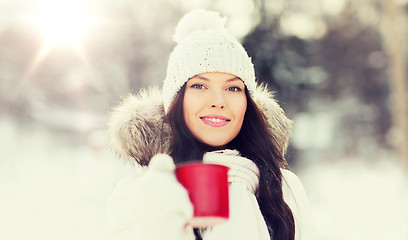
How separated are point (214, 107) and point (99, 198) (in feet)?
24.5

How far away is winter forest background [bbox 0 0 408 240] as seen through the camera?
6.79 m

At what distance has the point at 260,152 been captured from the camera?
2027 mm

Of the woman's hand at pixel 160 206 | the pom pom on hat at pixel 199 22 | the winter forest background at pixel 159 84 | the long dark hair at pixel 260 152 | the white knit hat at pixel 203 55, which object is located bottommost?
the woman's hand at pixel 160 206

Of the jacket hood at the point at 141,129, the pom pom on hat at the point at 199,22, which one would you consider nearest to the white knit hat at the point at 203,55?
the pom pom on hat at the point at 199,22

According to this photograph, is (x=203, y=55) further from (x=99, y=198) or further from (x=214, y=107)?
(x=99, y=198)

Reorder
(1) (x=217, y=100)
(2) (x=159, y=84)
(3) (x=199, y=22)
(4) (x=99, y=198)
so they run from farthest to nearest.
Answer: (2) (x=159, y=84) < (4) (x=99, y=198) < (3) (x=199, y=22) < (1) (x=217, y=100)

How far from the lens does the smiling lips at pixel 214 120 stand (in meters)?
1.87

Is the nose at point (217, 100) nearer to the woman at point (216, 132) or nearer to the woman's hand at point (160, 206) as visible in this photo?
the woman at point (216, 132)

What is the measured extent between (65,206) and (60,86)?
28.1 ft

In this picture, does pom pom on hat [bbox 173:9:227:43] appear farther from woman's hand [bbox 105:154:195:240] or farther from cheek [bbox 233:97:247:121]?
woman's hand [bbox 105:154:195:240]

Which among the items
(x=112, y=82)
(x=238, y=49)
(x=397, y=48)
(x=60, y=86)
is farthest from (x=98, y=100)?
(x=238, y=49)

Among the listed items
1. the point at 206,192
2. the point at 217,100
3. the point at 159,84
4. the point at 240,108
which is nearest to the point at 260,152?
the point at 240,108

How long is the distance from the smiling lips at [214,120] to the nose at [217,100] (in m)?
0.05

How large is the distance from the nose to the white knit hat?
13 cm
